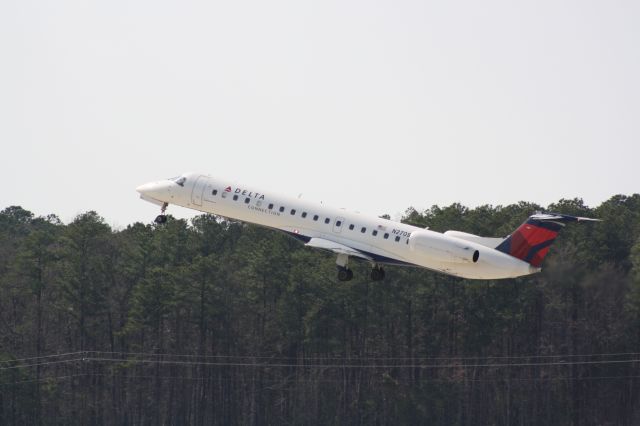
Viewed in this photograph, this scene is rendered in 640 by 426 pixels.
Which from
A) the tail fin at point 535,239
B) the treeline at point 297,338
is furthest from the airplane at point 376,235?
the treeline at point 297,338

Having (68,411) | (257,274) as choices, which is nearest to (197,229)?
(257,274)

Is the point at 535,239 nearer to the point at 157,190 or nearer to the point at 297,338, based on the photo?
the point at 157,190

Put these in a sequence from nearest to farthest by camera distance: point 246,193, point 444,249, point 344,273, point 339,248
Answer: point 444,249 < point 339,248 < point 344,273 < point 246,193

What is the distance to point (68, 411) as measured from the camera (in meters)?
113

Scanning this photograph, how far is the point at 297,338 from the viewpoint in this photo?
112000 mm

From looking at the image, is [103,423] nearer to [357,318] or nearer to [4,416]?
[4,416]

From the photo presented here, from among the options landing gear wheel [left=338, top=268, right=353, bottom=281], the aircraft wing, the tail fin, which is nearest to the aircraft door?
the aircraft wing

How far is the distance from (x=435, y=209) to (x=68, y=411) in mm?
29964

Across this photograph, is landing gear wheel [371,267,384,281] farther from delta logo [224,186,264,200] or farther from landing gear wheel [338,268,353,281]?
delta logo [224,186,264,200]

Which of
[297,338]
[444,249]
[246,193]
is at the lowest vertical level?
[297,338]

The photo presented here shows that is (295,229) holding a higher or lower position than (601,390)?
higher

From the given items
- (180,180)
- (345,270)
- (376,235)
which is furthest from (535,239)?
(180,180)

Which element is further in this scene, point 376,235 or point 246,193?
point 246,193

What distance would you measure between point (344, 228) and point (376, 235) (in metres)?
1.63
